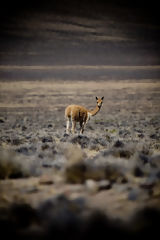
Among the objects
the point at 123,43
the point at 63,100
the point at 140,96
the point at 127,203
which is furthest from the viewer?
the point at 123,43

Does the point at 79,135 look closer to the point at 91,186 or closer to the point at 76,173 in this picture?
the point at 76,173

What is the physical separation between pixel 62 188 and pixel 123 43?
15936 cm

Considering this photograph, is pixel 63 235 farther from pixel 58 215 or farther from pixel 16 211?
pixel 16 211

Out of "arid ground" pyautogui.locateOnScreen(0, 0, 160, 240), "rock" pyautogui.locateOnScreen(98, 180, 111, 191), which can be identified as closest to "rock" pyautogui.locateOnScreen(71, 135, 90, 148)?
"arid ground" pyautogui.locateOnScreen(0, 0, 160, 240)

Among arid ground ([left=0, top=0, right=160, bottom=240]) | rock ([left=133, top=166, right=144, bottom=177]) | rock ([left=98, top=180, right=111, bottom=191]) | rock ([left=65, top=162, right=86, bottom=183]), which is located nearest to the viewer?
arid ground ([left=0, top=0, right=160, bottom=240])

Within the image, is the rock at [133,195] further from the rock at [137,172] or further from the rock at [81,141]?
the rock at [81,141]

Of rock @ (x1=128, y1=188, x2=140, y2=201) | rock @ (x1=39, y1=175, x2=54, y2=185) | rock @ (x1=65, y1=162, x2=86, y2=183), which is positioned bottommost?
rock @ (x1=128, y1=188, x2=140, y2=201)

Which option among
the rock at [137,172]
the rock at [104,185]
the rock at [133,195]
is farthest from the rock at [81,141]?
the rock at [133,195]

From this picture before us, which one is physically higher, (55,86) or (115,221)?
(55,86)

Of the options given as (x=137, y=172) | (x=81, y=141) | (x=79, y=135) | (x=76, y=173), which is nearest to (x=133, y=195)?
(x=76, y=173)

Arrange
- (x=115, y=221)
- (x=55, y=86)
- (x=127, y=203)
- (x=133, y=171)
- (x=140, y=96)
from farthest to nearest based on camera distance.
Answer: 1. (x=55, y=86)
2. (x=140, y=96)
3. (x=133, y=171)
4. (x=127, y=203)
5. (x=115, y=221)

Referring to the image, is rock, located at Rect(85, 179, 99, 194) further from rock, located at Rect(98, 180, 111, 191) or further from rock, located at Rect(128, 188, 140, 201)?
rock, located at Rect(128, 188, 140, 201)

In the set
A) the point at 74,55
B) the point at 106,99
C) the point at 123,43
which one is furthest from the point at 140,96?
the point at 123,43

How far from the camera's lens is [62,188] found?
6.56 metres
